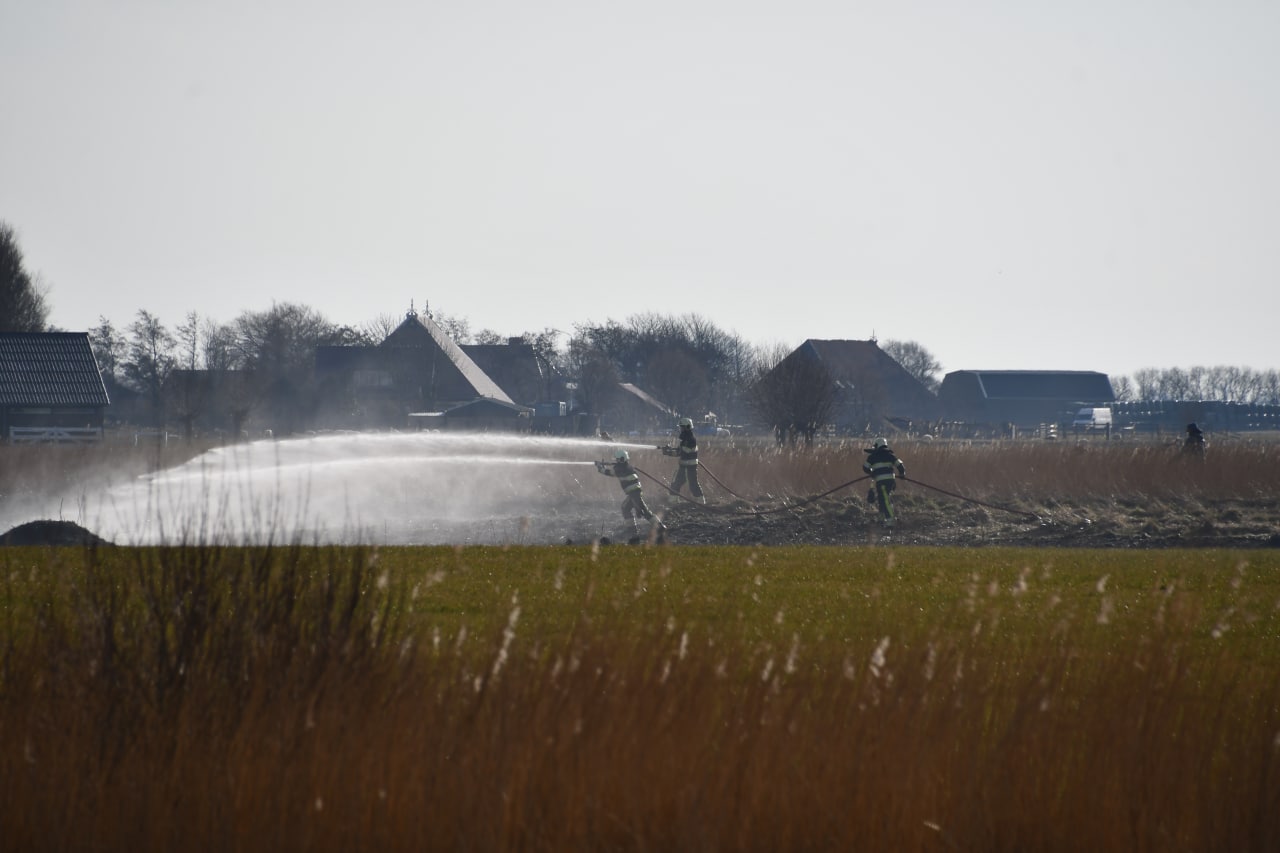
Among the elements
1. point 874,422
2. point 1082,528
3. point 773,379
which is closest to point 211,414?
point 874,422

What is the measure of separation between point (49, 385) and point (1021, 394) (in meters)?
78.9

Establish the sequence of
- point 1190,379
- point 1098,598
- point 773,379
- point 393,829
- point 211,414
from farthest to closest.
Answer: point 1190,379 < point 211,414 < point 773,379 < point 1098,598 < point 393,829

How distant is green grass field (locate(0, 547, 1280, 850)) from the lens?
6.68 meters

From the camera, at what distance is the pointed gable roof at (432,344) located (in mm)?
89312

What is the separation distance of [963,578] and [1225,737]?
926 centimetres

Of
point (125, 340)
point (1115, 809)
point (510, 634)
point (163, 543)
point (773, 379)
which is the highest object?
point (125, 340)

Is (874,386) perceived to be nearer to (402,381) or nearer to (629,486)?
(402,381)

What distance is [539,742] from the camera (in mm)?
6930

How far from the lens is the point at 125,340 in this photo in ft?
342

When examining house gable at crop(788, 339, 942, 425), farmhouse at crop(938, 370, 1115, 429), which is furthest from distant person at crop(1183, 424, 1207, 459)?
farmhouse at crop(938, 370, 1115, 429)

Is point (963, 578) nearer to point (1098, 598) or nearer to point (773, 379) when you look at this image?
point (1098, 598)

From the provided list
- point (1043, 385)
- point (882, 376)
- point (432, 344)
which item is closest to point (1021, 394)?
point (1043, 385)

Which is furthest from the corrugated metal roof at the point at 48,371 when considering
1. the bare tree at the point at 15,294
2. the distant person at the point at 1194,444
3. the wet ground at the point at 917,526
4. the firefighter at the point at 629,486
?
the distant person at the point at 1194,444

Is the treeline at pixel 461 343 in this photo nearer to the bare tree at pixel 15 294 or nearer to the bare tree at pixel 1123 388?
the bare tree at pixel 15 294
